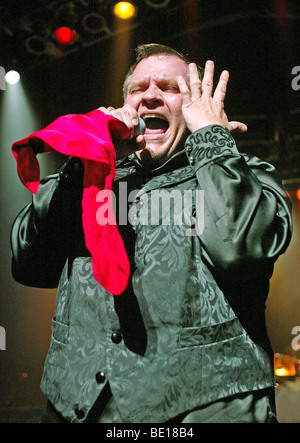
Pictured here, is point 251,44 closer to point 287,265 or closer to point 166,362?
point 166,362

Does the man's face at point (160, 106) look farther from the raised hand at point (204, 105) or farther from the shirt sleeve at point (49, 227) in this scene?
the shirt sleeve at point (49, 227)

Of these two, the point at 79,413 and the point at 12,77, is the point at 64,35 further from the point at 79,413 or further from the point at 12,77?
the point at 79,413

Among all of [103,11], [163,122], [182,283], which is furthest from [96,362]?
[103,11]

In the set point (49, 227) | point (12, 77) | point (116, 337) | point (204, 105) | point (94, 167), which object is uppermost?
point (12, 77)

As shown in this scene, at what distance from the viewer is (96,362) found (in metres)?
0.93

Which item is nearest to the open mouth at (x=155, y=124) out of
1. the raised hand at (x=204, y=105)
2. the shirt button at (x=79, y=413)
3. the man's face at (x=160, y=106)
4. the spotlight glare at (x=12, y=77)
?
the man's face at (x=160, y=106)

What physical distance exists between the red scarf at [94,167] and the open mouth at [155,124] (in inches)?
10.7

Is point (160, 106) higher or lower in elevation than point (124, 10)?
lower

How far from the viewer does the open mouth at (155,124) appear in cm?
130

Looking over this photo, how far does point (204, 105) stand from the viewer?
3.60ft

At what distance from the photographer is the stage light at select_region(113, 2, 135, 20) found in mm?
2020

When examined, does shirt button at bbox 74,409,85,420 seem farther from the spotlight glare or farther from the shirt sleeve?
the spotlight glare

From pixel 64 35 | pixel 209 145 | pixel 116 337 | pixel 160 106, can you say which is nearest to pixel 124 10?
pixel 64 35

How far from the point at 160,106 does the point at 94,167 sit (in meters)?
0.43
